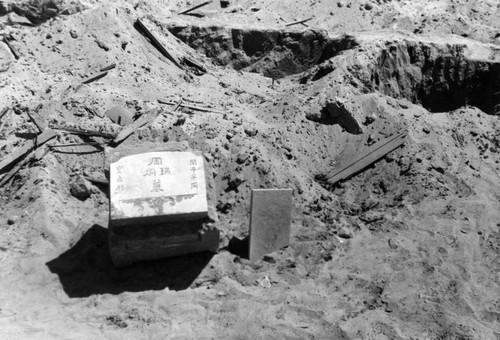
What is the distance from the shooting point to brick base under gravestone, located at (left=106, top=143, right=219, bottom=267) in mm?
6547

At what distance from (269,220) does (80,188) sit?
99.2 inches

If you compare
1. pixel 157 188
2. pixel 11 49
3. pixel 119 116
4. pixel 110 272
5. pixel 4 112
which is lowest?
pixel 110 272

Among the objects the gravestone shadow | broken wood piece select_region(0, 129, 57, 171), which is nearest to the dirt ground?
the gravestone shadow

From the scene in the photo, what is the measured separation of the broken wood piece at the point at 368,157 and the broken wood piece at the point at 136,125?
2.79 m

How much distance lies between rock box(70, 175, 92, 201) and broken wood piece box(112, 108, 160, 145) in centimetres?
78

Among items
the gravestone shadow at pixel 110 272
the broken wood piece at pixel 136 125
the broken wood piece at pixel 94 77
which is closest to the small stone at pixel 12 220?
the gravestone shadow at pixel 110 272

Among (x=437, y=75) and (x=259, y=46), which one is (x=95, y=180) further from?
(x=437, y=75)

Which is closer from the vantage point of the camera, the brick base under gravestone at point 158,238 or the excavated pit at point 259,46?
the brick base under gravestone at point 158,238

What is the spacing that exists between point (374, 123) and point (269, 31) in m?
3.61

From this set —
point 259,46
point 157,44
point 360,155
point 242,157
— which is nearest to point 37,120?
point 242,157

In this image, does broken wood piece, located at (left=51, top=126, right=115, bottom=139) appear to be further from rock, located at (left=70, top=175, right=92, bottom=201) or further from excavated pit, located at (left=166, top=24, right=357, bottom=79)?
excavated pit, located at (left=166, top=24, right=357, bottom=79)

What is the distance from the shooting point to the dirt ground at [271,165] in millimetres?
6344

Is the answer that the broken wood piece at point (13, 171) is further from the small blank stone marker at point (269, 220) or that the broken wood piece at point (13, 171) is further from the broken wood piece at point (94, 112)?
the small blank stone marker at point (269, 220)

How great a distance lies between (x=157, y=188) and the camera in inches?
259
